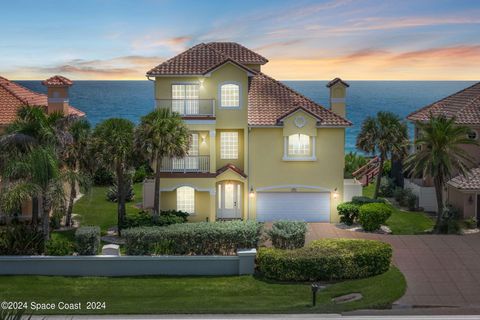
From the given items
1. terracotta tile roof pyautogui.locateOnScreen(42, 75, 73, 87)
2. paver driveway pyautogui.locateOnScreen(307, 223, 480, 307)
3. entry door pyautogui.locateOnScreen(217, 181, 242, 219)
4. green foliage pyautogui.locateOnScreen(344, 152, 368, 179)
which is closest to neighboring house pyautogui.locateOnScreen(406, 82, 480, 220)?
paver driveway pyautogui.locateOnScreen(307, 223, 480, 307)

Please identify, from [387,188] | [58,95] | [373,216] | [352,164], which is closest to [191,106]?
[58,95]

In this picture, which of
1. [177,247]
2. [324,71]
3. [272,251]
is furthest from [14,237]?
[324,71]

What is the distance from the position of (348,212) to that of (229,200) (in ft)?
21.0

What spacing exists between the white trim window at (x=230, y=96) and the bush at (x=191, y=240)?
392 inches

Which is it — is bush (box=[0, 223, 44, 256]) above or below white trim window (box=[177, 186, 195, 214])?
below

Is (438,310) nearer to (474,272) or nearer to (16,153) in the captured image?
(474,272)

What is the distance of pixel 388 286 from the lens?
26219 mm

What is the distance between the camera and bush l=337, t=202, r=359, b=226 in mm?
36812

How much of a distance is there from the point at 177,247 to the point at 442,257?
36.4ft

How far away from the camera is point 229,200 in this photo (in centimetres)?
3866

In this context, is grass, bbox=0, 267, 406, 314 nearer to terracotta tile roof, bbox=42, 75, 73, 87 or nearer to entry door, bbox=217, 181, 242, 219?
entry door, bbox=217, 181, 242, 219

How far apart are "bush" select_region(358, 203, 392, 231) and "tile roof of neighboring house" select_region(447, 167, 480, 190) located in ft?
13.8

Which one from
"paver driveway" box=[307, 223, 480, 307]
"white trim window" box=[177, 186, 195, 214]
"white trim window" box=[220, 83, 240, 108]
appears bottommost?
"paver driveway" box=[307, 223, 480, 307]

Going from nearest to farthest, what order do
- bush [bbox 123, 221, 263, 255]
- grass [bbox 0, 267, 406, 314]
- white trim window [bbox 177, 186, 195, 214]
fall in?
grass [bbox 0, 267, 406, 314] < bush [bbox 123, 221, 263, 255] < white trim window [bbox 177, 186, 195, 214]
